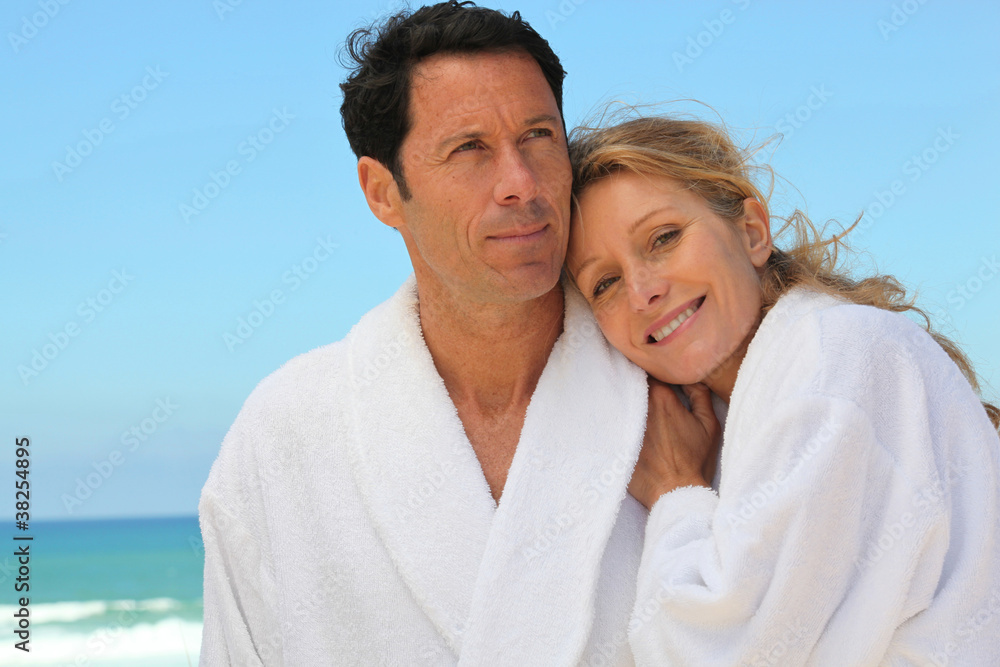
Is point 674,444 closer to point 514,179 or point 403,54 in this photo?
point 514,179

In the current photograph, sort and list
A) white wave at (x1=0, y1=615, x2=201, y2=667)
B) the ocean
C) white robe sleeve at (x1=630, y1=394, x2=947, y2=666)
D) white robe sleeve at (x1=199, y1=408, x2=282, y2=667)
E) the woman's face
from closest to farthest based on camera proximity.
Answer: white robe sleeve at (x1=630, y1=394, x2=947, y2=666) → the woman's face → white robe sleeve at (x1=199, y1=408, x2=282, y2=667) → white wave at (x1=0, y1=615, x2=201, y2=667) → the ocean

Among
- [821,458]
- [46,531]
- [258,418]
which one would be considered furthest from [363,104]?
[46,531]

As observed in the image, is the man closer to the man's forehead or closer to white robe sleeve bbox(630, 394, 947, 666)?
the man's forehead

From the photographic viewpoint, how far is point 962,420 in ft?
6.37

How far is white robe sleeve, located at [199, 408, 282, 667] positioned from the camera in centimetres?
243

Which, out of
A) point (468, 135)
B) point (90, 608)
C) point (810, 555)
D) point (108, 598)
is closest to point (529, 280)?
point (468, 135)

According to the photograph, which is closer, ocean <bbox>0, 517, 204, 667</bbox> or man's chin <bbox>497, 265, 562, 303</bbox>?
man's chin <bbox>497, 265, 562, 303</bbox>

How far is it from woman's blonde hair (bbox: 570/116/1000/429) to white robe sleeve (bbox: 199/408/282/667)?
1196 mm

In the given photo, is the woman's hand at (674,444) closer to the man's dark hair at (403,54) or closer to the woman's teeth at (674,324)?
the woman's teeth at (674,324)

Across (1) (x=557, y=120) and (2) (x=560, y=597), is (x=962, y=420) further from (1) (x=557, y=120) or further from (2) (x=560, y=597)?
(1) (x=557, y=120)

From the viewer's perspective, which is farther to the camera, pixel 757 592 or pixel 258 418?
pixel 258 418

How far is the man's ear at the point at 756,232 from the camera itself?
230cm

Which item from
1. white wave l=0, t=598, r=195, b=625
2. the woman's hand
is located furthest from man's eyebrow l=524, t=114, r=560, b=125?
white wave l=0, t=598, r=195, b=625

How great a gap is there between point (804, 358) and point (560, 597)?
2.48 feet
